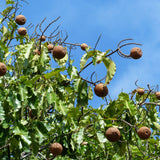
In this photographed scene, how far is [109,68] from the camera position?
10.3ft

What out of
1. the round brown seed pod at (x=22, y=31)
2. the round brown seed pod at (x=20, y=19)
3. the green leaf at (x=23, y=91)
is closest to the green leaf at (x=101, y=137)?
the green leaf at (x=23, y=91)

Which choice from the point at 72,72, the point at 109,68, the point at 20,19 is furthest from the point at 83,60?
the point at 20,19

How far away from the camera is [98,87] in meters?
3.52

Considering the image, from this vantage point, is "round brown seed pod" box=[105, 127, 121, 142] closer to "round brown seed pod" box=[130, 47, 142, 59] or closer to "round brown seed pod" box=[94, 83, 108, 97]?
"round brown seed pod" box=[94, 83, 108, 97]

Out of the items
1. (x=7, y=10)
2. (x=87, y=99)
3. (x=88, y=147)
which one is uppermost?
(x=7, y=10)

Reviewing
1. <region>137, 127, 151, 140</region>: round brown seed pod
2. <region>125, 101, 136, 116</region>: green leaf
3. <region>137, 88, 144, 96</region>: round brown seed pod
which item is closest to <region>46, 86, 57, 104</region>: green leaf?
<region>125, 101, 136, 116</region>: green leaf

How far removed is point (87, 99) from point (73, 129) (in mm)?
414

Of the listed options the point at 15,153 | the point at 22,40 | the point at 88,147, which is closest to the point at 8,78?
the point at 15,153

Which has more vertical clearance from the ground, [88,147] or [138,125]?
[138,125]

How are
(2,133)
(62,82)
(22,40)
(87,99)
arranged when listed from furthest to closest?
(22,40) < (62,82) < (87,99) < (2,133)

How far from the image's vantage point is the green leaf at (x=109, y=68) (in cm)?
310

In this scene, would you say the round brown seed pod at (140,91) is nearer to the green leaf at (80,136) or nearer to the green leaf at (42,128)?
Answer: the green leaf at (80,136)

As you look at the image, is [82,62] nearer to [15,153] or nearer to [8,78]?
[8,78]

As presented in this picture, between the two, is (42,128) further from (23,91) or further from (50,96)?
(23,91)
